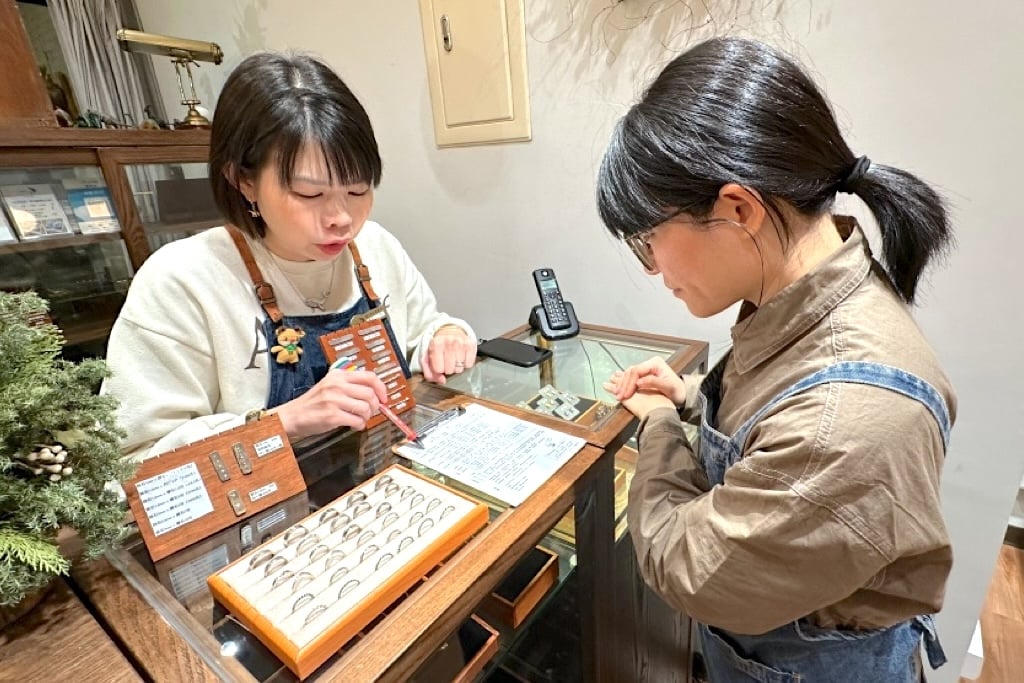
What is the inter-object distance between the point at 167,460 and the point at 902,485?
72 centimetres

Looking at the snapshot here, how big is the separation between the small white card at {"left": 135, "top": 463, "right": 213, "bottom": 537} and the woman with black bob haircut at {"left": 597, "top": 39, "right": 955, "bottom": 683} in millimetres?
501

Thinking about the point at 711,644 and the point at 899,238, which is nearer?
the point at 899,238

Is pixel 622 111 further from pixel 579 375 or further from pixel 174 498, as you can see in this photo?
pixel 174 498

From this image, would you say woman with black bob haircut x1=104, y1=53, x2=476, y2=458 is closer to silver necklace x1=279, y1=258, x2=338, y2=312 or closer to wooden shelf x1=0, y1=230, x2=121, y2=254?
silver necklace x1=279, y1=258, x2=338, y2=312

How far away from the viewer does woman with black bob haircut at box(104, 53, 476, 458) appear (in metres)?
0.75

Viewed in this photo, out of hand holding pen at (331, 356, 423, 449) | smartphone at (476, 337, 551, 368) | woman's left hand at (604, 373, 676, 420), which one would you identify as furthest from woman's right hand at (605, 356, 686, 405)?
hand holding pen at (331, 356, 423, 449)

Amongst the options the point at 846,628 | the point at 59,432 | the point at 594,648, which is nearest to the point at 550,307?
the point at 594,648

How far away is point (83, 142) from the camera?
4.80 ft

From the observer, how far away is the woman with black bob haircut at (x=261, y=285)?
75 cm

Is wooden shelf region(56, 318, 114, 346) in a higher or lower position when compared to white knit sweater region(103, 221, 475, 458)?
lower

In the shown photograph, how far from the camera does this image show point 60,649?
1.45 ft

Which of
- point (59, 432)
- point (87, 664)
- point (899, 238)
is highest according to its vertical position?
point (899, 238)

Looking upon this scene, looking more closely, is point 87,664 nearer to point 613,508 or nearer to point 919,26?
point 613,508

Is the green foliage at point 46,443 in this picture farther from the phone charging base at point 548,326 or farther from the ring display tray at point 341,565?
the phone charging base at point 548,326
